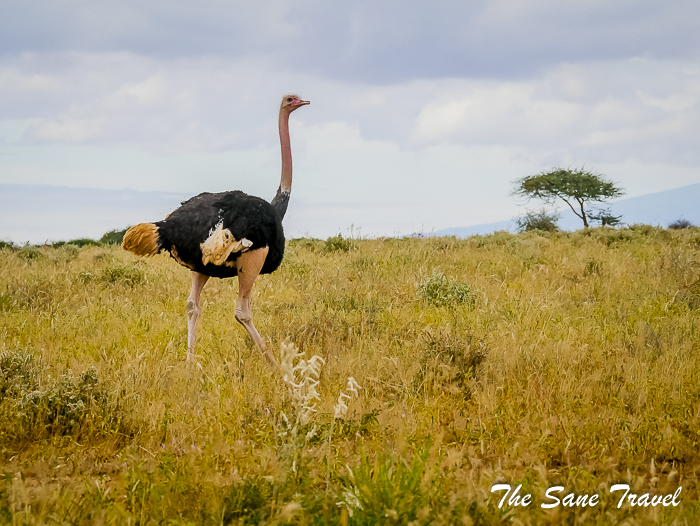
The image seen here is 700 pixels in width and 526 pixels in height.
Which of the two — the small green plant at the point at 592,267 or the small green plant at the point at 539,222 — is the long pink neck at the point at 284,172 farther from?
the small green plant at the point at 539,222

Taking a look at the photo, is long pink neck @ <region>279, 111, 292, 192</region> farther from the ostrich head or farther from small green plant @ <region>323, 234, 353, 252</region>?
small green plant @ <region>323, 234, 353, 252</region>

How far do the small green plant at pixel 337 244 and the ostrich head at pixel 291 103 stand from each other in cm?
639

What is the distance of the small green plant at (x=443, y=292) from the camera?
7383 millimetres

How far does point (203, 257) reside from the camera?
5113 millimetres

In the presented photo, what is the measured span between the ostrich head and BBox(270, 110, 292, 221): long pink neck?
82 mm

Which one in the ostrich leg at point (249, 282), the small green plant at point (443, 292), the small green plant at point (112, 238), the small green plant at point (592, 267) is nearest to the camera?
the ostrich leg at point (249, 282)

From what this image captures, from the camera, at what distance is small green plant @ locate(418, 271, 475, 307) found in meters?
7.38

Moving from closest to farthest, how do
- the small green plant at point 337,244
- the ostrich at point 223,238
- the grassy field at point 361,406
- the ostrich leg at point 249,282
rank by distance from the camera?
the grassy field at point 361,406, the ostrich at point 223,238, the ostrich leg at point 249,282, the small green plant at point 337,244

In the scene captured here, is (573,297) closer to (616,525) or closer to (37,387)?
(616,525)

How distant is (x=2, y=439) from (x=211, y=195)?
2868 mm

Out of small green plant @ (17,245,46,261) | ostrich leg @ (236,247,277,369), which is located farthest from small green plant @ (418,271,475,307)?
small green plant @ (17,245,46,261)

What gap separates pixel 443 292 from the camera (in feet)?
24.9

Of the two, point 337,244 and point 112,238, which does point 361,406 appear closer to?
point 337,244

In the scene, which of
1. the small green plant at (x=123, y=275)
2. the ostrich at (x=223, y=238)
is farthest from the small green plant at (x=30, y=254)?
the ostrich at (x=223, y=238)
